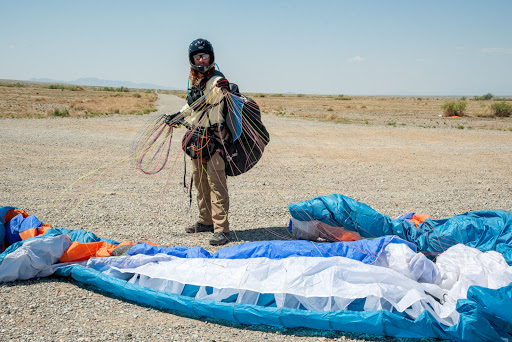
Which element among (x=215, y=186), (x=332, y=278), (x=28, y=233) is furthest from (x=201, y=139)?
(x=332, y=278)

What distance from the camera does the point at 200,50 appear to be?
12.6ft

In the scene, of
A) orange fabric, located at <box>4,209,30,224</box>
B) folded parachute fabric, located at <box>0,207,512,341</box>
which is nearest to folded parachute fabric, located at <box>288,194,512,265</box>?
folded parachute fabric, located at <box>0,207,512,341</box>

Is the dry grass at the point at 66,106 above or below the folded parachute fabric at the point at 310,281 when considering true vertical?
above

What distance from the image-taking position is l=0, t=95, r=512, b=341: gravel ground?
257cm

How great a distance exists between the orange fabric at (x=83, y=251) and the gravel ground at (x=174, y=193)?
0.62 feet

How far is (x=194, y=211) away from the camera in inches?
204

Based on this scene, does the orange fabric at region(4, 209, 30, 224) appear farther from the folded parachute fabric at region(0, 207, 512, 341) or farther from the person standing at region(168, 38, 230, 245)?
the person standing at region(168, 38, 230, 245)

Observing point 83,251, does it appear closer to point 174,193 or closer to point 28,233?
point 28,233

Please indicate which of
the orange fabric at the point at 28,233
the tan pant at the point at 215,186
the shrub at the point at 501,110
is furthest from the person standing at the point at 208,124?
the shrub at the point at 501,110

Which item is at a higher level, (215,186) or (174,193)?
(215,186)

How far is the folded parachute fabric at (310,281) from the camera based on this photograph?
95.2 inches

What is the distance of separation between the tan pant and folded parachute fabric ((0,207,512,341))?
29.5 inches

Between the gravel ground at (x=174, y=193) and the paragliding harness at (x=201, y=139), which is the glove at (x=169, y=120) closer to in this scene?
the paragliding harness at (x=201, y=139)

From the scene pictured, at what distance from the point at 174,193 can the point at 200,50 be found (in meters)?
2.86
